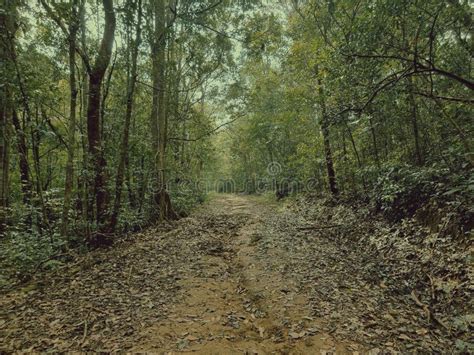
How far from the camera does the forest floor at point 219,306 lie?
340cm

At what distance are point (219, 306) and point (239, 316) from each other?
1.35 ft

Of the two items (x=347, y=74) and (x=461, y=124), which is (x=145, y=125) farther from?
(x=461, y=124)

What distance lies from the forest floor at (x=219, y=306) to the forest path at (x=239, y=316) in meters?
0.02

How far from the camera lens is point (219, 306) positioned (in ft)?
14.3

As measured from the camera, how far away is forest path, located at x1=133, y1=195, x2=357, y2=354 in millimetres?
3369

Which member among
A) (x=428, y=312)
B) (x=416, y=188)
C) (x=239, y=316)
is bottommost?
(x=239, y=316)

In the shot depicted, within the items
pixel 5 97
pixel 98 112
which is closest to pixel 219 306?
pixel 98 112

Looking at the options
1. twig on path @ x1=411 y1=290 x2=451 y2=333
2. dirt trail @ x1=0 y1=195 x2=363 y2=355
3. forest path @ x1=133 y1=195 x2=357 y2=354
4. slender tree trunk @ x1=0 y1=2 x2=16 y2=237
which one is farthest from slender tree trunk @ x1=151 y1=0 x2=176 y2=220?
twig on path @ x1=411 y1=290 x2=451 y2=333

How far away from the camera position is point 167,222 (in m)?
10.6

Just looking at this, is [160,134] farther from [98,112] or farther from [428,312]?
[428,312]

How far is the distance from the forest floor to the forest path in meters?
0.02

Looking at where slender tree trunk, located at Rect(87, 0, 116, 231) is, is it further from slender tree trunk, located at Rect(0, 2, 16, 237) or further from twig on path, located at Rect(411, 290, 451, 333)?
twig on path, located at Rect(411, 290, 451, 333)

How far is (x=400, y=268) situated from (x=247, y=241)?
4016 millimetres

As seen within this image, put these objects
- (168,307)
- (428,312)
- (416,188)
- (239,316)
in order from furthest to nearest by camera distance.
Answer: (416,188)
(168,307)
(239,316)
(428,312)
